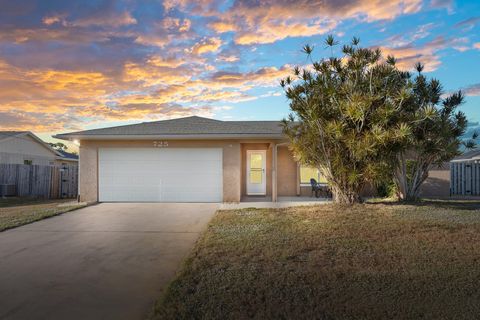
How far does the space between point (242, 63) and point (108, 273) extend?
32.9 ft

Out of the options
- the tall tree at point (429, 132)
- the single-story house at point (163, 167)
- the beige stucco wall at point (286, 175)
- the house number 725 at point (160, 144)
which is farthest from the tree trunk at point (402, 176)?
the house number 725 at point (160, 144)

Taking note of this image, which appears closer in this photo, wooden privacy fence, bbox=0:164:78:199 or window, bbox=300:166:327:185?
window, bbox=300:166:327:185

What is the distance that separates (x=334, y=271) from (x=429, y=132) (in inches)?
308

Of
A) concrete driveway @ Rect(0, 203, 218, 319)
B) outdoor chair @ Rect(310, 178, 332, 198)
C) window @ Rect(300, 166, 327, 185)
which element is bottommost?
concrete driveway @ Rect(0, 203, 218, 319)

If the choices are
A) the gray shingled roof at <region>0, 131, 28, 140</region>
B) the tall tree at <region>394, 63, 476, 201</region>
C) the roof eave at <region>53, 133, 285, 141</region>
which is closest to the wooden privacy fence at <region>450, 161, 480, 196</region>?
the tall tree at <region>394, 63, 476, 201</region>

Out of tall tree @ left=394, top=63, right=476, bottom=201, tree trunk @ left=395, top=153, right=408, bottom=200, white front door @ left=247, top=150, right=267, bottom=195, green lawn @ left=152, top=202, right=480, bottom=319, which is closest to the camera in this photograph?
green lawn @ left=152, top=202, right=480, bottom=319

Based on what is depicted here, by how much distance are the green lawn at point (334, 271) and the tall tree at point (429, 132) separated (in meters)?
3.02

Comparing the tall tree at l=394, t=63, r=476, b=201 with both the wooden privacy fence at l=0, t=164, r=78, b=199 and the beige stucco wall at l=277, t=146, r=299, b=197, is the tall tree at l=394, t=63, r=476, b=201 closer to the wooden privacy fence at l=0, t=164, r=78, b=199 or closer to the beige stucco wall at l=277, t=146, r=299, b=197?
the beige stucco wall at l=277, t=146, r=299, b=197

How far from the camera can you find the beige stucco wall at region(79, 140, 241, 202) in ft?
42.2

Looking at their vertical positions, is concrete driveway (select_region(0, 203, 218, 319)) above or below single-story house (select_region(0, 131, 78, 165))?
below

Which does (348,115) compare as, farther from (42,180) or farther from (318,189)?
(42,180)

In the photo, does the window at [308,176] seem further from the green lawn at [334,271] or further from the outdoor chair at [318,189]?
the green lawn at [334,271]

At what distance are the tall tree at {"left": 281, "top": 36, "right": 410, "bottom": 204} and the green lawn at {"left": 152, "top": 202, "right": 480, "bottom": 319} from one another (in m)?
1.82

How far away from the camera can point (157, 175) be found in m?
13.2
